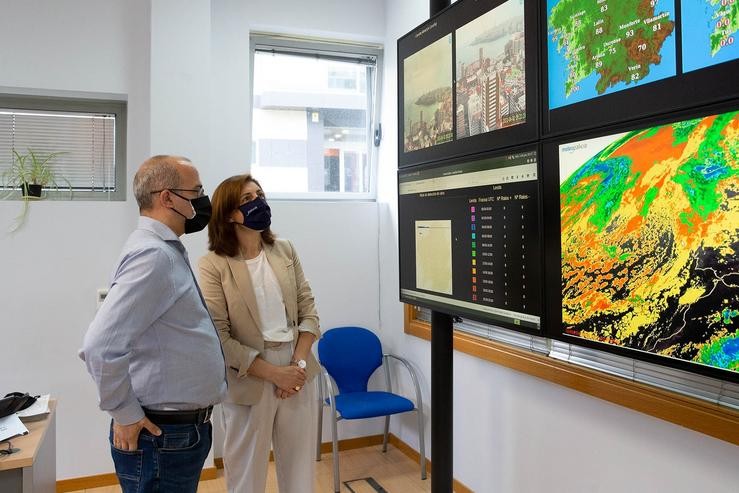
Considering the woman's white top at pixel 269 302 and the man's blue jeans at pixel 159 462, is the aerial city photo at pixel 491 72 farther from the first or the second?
the man's blue jeans at pixel 159 462

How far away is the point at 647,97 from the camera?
4.35 feet

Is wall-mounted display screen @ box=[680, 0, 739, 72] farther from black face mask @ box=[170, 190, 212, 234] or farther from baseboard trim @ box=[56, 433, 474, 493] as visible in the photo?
baseboard trim @ box=[56, 433, 474, 493]

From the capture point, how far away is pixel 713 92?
1.19 m

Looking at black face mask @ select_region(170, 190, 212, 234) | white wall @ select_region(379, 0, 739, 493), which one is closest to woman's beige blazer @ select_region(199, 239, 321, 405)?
black face mask @ select_region(170, 190, 212, 234)

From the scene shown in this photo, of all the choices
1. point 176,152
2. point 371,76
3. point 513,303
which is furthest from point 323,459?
point 371,76

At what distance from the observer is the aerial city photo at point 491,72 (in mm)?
1697

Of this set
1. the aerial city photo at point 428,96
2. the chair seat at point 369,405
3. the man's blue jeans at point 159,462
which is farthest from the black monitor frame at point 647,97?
the chair seat at point 369,405

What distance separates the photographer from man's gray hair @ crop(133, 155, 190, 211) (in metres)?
1.76

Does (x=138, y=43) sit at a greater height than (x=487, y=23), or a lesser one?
greater

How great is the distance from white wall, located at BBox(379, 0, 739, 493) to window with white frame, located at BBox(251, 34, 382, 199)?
33cm

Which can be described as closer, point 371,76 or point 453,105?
point 453,105

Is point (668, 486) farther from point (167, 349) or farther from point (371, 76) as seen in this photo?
point (371, 76)

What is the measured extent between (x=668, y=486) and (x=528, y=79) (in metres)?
1.37

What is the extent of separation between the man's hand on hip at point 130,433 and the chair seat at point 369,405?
5.05 ft
